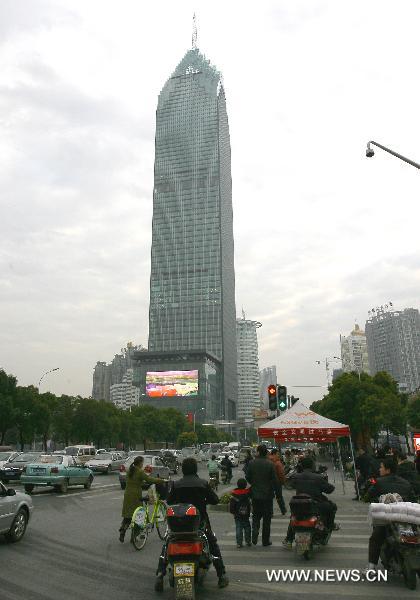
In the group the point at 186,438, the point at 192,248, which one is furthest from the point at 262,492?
the point at 192,248

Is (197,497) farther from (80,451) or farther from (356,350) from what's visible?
(356,350)

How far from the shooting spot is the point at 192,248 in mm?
179125

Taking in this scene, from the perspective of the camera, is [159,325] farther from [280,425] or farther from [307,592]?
[307,592]

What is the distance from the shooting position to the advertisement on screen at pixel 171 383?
144 m

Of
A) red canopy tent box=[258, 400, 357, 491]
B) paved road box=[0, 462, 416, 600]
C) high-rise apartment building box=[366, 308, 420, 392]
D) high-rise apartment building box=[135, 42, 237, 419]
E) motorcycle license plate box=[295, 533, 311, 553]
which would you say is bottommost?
paved road box=[0, 462, 416, 600]

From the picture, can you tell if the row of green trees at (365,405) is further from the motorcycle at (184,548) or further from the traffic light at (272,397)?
the motorcycle at (184,548)

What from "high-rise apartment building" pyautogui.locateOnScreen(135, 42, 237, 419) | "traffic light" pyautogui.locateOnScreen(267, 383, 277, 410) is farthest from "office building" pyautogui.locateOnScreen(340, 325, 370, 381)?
"traffic light" pyautogui.locateOnScreen(267, 383, 277, 410)

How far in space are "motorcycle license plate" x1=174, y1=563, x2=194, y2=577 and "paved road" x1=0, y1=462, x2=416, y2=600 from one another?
1.92ft

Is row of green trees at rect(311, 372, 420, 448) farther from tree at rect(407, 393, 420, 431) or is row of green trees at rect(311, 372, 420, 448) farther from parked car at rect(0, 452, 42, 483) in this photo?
parked car at rect(0, 452, 42, 483)

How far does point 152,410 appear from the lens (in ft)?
312

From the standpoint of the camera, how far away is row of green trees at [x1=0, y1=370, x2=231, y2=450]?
174 ft

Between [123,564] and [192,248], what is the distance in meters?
173

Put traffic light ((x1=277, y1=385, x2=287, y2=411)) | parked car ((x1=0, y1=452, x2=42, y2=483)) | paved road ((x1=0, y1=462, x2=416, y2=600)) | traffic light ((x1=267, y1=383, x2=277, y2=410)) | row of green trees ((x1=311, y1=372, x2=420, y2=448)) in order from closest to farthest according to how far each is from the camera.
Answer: paved road ((x1=0, y1=462, x2=416, y2=600)), traffic light ((x1=277, y1=385, x2=287, y2=411)), traffic light ((x1=267, y1=383, x2=277, y2=410)), parked car ((x1=0, y1=452, x2=42, y2=483)), row of green trees ((x1=311, y1=372, x2=420, y2=448))

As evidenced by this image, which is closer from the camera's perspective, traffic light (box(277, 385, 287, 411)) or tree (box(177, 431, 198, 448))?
traffic light (box(277, 385, 287, 411))
